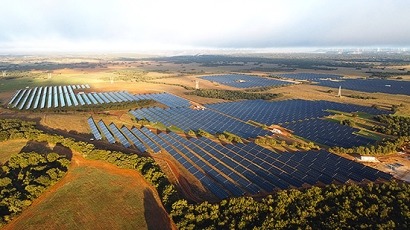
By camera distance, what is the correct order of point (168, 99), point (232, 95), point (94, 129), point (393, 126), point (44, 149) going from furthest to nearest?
point (232, 95), point (168, 99), point (94, 129), point (393, 126), point (44, 149)

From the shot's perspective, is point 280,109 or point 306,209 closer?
point 306,209

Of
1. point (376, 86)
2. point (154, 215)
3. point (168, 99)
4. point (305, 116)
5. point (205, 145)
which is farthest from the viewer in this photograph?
point (376, 86)

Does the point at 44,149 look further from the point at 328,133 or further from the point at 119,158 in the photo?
the point at 328,133

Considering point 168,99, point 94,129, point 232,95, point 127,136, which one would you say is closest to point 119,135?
point 127,136

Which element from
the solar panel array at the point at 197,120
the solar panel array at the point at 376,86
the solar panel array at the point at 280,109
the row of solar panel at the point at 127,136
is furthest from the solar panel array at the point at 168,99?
the solar panel array at the point at 376,86

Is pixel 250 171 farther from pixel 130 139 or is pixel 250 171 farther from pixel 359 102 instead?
pixel 359 102

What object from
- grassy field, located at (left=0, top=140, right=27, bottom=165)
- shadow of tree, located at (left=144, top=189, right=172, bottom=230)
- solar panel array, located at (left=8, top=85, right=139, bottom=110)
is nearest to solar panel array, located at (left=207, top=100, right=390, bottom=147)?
shadow of tree, located at (left=144, top=189, right=172, bottom=230)

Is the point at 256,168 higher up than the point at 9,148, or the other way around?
the point at 9,148
